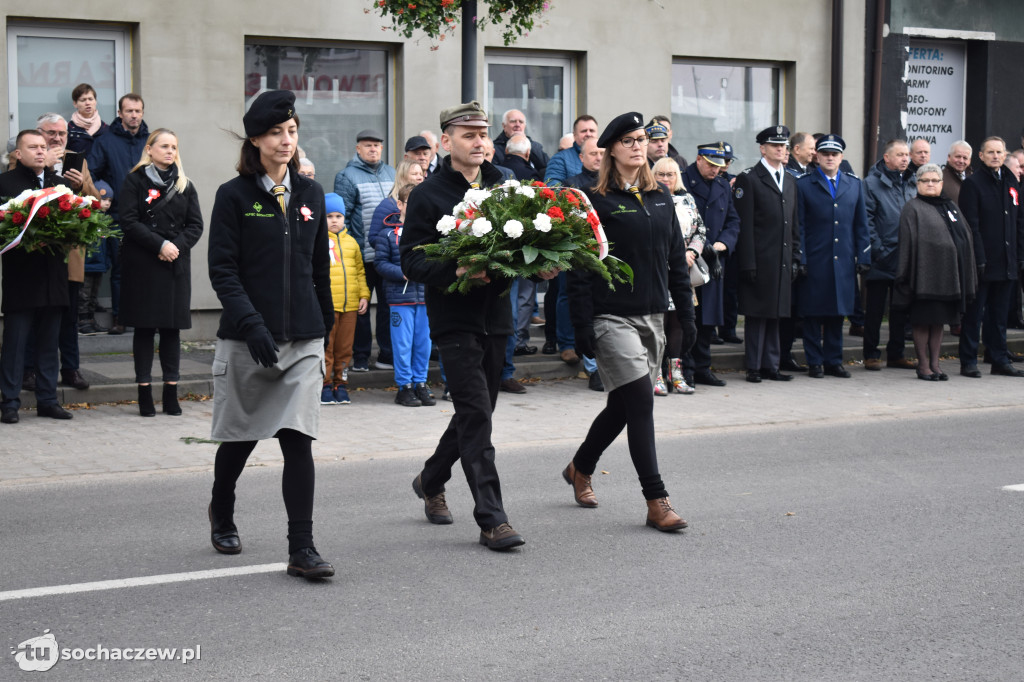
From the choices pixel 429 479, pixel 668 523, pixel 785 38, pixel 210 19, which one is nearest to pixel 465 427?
pixel 429 479

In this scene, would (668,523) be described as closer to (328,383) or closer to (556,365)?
(328,383)

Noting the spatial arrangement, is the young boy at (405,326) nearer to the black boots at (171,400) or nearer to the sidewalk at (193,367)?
the sidewalk at (193,367)

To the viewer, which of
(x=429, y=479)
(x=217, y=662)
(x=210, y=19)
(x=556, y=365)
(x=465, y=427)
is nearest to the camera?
(x=217, y=662)

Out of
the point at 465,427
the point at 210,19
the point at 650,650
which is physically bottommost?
the point at 650,650

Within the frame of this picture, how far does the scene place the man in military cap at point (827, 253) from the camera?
13.8 m

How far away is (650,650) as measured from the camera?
16.7ft

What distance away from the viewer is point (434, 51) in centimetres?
1602

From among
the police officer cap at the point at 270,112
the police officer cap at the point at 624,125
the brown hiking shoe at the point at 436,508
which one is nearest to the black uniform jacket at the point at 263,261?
the police officer cap at the point at 270,112

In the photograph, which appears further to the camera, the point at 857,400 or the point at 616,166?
the point at 857,400

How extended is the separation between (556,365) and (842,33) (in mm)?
8059

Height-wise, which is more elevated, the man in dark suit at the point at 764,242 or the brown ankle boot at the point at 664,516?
the man in dark suit at the point at 764,242

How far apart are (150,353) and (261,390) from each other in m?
5.06

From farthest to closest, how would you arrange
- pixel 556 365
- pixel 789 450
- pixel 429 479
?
1. pixel 556 365
2. pixel 789 450
3. pixel 429 479

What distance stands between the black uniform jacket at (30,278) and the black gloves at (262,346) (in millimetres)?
5174
